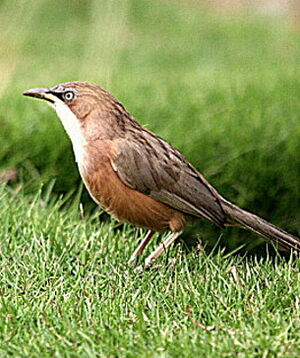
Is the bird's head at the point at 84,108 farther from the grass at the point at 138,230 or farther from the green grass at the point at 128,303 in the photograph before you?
the green grass at the point at 128,303

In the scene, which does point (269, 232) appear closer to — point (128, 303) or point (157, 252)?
point (157, 252)

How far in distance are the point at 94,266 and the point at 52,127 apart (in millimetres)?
2844

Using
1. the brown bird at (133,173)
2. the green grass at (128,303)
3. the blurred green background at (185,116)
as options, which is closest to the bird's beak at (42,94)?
the brown bird at (133,173)

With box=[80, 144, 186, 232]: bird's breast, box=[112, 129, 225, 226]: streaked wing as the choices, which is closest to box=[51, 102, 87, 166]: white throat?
box=[80, 144, 186, 232]: bird's breast

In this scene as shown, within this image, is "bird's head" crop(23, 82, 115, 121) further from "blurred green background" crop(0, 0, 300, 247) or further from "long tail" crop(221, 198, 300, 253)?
"long tail" crop(221, 198, 300, 253)

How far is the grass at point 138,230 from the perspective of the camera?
10.6ft

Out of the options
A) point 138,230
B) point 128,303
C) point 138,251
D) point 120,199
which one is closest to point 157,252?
point 138,251

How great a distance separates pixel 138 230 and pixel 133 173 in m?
1.37

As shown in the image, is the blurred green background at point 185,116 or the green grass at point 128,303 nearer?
the green grass at point 128,303

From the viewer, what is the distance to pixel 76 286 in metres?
3.88

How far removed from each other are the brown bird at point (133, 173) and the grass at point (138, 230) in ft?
0.73

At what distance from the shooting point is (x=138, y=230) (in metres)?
5.59

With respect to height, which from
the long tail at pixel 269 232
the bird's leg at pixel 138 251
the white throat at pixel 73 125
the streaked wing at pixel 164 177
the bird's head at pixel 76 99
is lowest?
the bird's leg at pixel 138 251

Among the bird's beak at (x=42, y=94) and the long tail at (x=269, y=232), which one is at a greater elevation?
the bird's beak at (x=42, y=94)
